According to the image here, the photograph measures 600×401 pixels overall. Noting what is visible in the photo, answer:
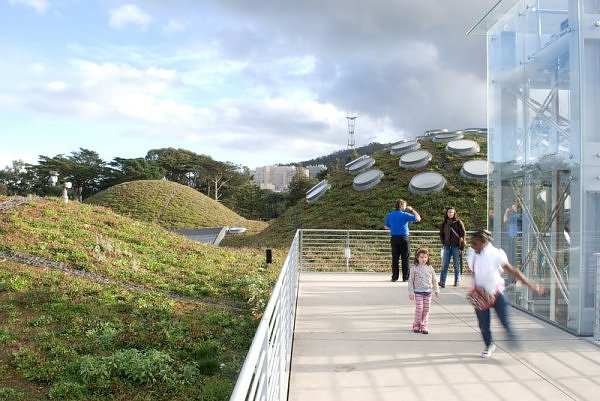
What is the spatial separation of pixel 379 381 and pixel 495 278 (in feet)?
5.21

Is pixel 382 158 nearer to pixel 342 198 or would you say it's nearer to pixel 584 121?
pixel 342 198

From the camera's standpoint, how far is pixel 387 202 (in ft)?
76.8

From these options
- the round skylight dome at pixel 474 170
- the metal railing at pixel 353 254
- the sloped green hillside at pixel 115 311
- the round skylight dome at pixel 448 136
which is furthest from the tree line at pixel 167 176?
the sloped green hillside at pixel 115 311

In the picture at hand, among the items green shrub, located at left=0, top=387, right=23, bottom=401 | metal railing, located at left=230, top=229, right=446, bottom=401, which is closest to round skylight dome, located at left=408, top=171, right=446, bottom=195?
metal railing, located at left=230, top=229, right=446, bottom=401

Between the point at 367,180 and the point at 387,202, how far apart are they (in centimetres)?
286

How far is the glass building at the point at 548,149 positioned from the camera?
627cm

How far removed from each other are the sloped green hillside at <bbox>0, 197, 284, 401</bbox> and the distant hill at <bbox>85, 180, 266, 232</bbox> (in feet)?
85.0

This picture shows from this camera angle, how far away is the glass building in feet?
20.6

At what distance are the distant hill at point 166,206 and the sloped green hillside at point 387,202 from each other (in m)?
13.5

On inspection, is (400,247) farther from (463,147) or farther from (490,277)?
(463,147)

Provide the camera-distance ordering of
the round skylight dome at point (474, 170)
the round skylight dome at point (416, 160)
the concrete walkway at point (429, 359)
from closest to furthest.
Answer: the concrete walkway at point (429, 359) < the round skylight dome at point (474, 170) < the round skylight dome at point (416, 160)

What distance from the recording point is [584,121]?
6320mm

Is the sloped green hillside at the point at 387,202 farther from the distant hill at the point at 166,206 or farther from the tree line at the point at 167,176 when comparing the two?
the tree line at the point at 167,176

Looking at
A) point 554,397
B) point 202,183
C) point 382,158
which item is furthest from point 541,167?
point 202,183
